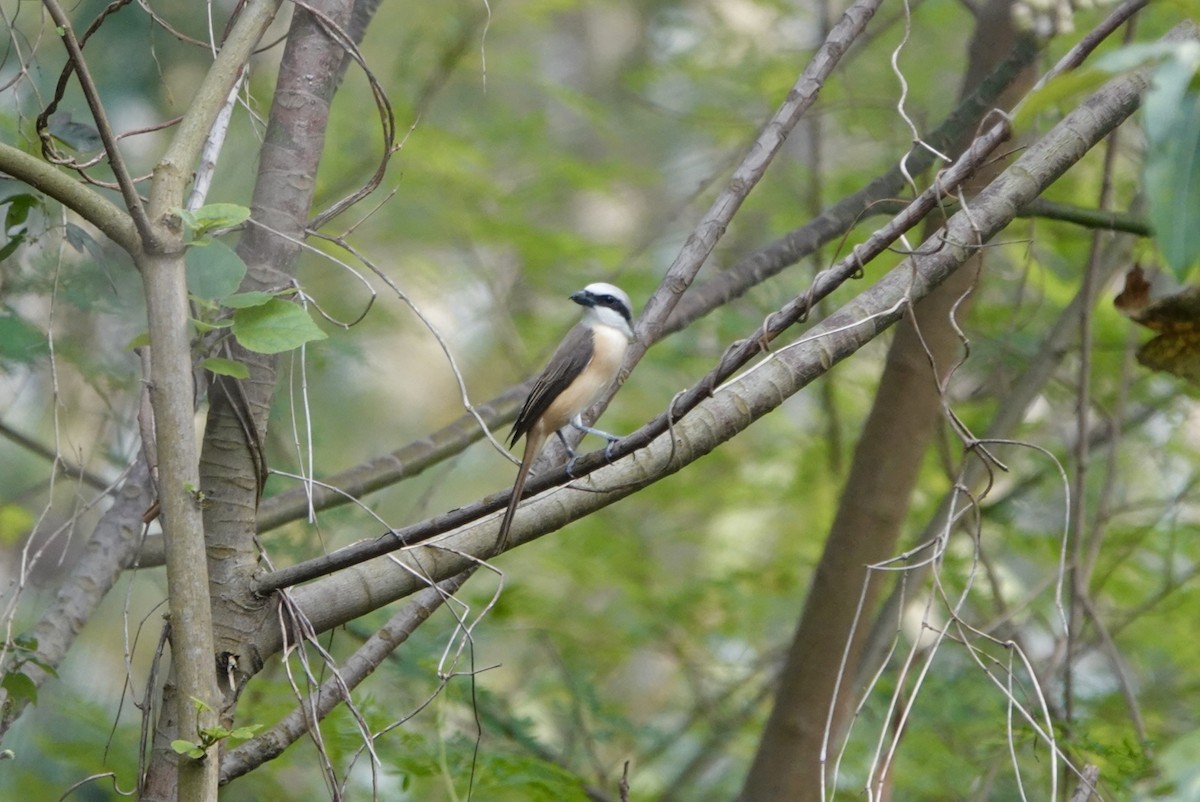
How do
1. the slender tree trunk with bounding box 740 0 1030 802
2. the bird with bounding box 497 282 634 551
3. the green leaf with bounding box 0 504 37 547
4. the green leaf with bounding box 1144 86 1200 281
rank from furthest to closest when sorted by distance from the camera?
the green leaf with bounding box 0 504 37 547, the slender tree trunk with bounding box 740 0 1030 802, the bird with bounding box 497 282 634 551, the green leaf with bounding box 1144 86 1200 281

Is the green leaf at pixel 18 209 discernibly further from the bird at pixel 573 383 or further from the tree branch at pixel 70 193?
the bird at pixel 573 383

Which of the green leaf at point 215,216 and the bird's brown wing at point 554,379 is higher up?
the bird's brown wing at point 554,379

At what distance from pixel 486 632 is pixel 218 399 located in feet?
8.07

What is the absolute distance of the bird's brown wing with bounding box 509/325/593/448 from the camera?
2891 mm

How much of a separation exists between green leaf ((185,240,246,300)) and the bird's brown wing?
1.07 meters

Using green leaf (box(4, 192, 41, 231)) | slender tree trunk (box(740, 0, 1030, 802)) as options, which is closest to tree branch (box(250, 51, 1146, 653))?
green leaf (box(4, 192, 41, 231))

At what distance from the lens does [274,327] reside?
1.71m

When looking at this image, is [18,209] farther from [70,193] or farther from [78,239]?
[70,193]

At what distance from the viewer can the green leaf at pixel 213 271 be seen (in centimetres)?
178

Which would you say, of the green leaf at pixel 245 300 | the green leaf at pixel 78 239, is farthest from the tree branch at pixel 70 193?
the green leaf at pixel 78 239

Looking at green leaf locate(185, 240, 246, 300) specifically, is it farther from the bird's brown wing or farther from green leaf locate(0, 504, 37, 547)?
green leaf locate(0, 504, 37, 547)

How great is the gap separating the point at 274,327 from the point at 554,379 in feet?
4.25

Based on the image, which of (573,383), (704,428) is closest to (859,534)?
(573,383)

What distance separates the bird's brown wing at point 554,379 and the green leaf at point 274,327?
1079 mm
